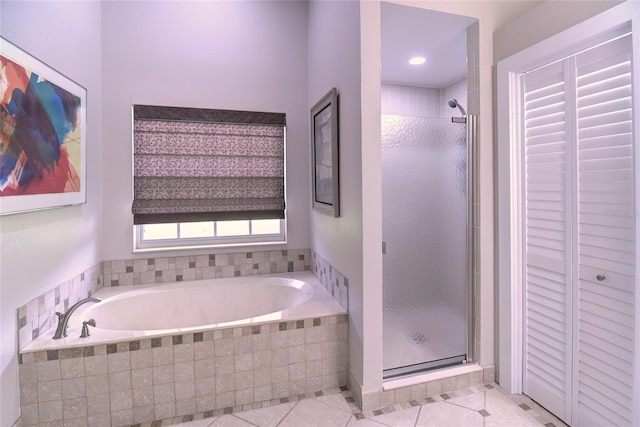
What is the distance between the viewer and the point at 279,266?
295 cm

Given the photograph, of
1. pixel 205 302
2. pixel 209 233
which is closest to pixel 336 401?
pixel 205 302

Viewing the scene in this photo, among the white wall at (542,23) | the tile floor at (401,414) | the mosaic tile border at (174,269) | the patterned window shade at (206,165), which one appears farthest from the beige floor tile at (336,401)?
the white wall at (542,23)

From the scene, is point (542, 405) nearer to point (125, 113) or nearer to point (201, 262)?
point (201, 262)

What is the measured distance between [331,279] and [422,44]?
183 centimetres

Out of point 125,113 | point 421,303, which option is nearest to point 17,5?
point 125,113

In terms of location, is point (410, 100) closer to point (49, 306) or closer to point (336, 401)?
point (336, 401)

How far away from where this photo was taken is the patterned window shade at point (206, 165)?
2.63 m

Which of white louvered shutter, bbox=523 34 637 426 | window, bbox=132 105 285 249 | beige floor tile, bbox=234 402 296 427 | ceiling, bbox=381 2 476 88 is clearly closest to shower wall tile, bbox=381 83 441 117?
ceiling, bbox=381 2 476 88

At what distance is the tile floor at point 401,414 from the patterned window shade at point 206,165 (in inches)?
57.7

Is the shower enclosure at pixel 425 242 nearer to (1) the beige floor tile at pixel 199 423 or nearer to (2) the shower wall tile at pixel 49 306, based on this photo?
(1) the beige floor tile at pixel 199 423

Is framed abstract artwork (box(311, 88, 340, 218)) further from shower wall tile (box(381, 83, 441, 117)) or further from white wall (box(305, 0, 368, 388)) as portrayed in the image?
shower wall tile (box(381, 83, 441, 117))

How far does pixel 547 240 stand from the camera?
177 cm

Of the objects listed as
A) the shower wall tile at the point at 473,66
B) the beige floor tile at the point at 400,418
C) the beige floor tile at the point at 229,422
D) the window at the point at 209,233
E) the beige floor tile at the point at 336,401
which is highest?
the shower wall tile at the point at 473,66

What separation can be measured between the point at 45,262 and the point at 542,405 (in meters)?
2.85
